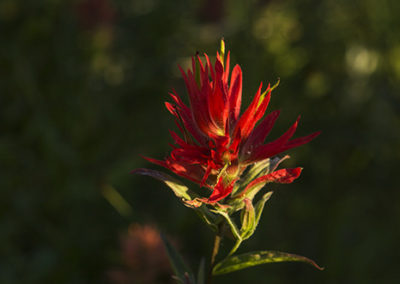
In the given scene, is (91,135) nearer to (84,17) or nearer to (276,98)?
(84,17)

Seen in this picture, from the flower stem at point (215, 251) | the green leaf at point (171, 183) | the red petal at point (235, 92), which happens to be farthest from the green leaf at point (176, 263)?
the red petal at point (235, 92)

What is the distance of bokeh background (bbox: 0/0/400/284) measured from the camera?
91.5 inches

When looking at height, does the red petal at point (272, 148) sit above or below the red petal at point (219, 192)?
above

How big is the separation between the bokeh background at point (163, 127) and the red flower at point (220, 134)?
96 centimetres

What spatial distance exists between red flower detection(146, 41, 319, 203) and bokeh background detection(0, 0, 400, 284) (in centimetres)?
96

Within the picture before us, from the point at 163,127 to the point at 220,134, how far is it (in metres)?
2.06

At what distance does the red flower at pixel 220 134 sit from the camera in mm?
837

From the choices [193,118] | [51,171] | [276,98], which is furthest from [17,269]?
[276,98]

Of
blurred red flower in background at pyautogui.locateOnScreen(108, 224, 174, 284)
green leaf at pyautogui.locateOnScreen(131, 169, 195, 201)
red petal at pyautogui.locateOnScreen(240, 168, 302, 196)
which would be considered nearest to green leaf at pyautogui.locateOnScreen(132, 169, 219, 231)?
green leaf at pyautogui.locateOnScreen(131, 169, 195, 201)

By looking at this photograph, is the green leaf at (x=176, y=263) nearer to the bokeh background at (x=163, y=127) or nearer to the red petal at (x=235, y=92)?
the red petal at (x=235, y=92)

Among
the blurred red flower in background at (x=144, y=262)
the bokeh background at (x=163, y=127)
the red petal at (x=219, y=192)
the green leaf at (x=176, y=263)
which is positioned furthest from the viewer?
the bokeh background at (x=163, y=127)

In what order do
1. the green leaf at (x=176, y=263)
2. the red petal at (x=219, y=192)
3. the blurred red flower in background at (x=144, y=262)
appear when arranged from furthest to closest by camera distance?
the blurred red flower in background at (x=144, y=262) < the green leaf at (x=176, y=263) < the red petal at (x=219, y=192)

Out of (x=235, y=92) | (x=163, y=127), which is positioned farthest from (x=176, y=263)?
(x=163, y=127)

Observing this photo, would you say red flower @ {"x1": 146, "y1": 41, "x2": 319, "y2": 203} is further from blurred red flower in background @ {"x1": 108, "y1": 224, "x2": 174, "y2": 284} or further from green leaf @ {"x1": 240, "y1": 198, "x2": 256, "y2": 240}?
blurred red flower in background @ {"x1": 108, "y1": 224, "x2": 174, "y2": 284}
